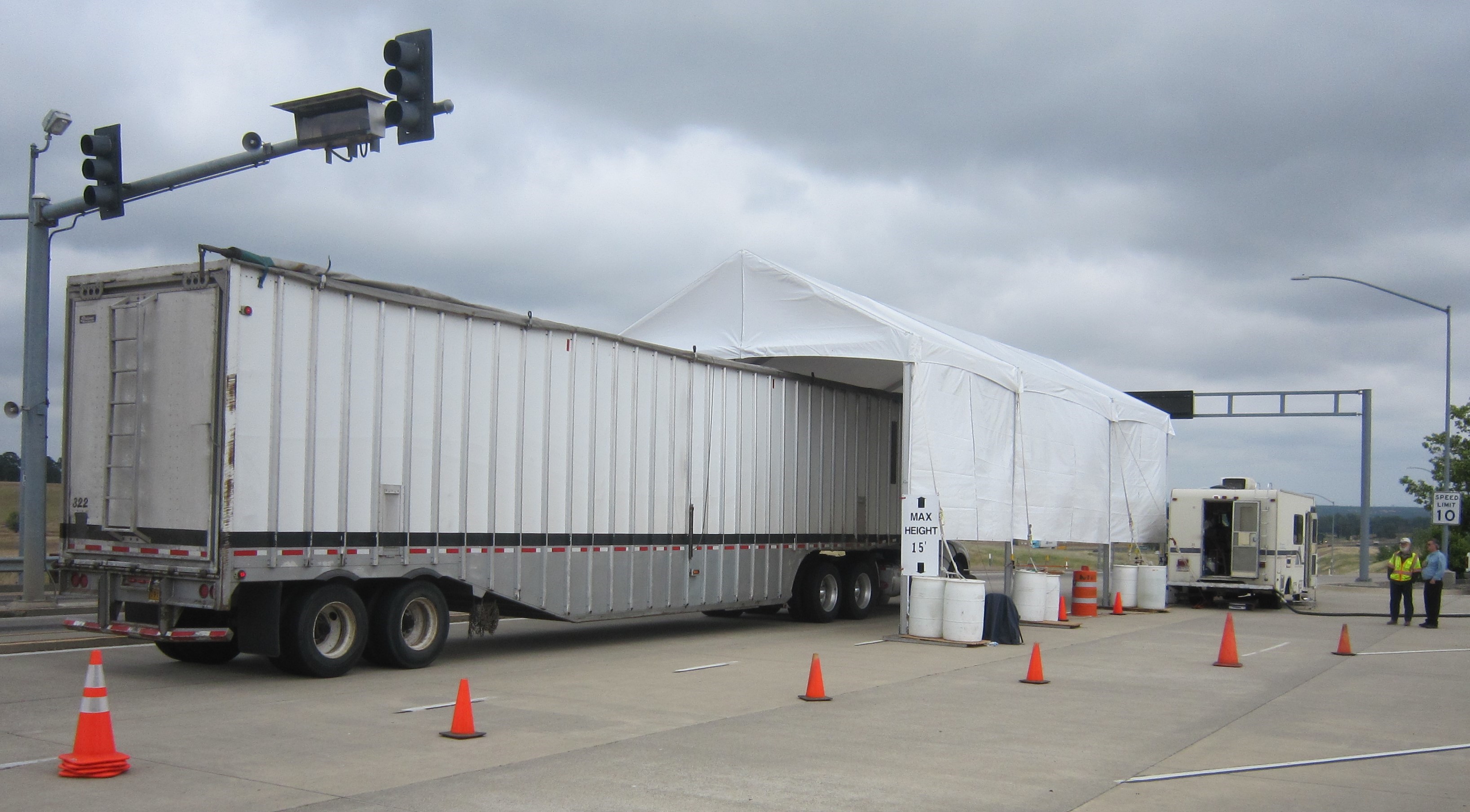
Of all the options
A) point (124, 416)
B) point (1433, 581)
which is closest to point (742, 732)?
point (124, 416)

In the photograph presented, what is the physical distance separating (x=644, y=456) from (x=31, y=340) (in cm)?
1089

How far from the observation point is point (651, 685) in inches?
498

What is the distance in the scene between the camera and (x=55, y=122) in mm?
20625

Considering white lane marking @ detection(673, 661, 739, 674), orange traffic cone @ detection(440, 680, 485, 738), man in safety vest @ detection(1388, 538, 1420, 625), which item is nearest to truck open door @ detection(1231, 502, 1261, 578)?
man in safety vest @ detection(1388, 538, 1420, 625)

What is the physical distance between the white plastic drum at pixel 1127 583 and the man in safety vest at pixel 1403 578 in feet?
15.6

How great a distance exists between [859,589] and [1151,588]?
295 inches

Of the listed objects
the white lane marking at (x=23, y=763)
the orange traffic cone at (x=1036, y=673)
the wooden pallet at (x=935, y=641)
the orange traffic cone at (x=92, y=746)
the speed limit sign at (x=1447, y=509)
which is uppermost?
the speed limit sign at (x=1447, y=509)

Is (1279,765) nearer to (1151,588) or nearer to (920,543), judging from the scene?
(920,543)

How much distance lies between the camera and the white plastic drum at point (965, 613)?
1753 centimetres

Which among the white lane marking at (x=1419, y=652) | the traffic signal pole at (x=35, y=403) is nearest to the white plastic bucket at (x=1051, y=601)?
the white lane marking at (x=1419, y=652)

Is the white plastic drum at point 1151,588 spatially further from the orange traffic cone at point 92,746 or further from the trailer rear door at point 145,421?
the orange traffic cone at point 92,746

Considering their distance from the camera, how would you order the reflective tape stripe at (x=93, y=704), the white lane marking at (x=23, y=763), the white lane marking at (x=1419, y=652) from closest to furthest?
1. the reflective tape stripe at (x=93, y=704)
2. the white lane marking at (x=23, y=763)
3. the white lane marking at (x=1419, y=652)

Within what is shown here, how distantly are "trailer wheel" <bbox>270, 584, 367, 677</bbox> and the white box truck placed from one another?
20638 millimetres

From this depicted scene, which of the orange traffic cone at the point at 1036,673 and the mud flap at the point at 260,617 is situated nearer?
the mud flap at the point at 260,617
